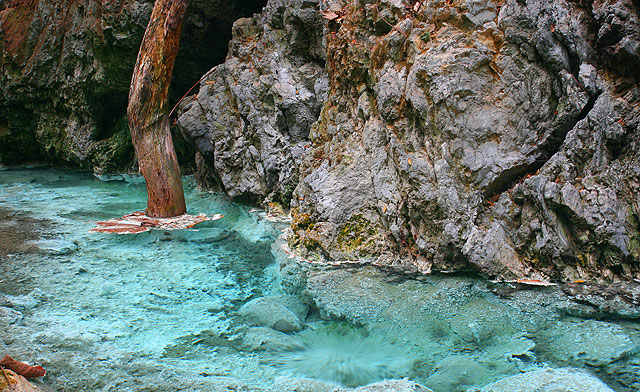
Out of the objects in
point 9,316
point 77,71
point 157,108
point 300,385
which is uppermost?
point 77,71

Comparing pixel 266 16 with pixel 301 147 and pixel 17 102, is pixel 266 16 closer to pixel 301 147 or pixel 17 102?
pixel 301 147

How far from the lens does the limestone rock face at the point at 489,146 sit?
376 cm

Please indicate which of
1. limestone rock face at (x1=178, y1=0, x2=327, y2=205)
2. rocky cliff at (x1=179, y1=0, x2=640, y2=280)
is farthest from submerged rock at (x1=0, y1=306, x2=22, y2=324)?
limestone rock face at (x1=178, y1=0, x2=327, y2=205)

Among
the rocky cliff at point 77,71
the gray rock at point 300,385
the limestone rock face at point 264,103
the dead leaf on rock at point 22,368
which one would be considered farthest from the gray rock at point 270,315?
the rocky cliff at point 77,71

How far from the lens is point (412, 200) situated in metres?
4.54

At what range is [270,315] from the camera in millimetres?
3656

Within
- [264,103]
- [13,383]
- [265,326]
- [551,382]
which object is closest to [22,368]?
[13,383]

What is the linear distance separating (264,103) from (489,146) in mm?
4035

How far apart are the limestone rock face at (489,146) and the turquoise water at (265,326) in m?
0.40

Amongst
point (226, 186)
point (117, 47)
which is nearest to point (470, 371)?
point (226, 186)

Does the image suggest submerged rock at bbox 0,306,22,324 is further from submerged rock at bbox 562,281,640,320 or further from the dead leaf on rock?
submerged rock at bbox 562,281,640,320

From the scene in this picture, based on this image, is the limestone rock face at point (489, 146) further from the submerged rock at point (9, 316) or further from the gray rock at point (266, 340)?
the submerged rock at point (9, 316)

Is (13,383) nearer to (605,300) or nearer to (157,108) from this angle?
(605,300)

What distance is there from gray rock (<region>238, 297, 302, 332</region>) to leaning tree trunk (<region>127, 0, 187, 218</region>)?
331 centimetres
